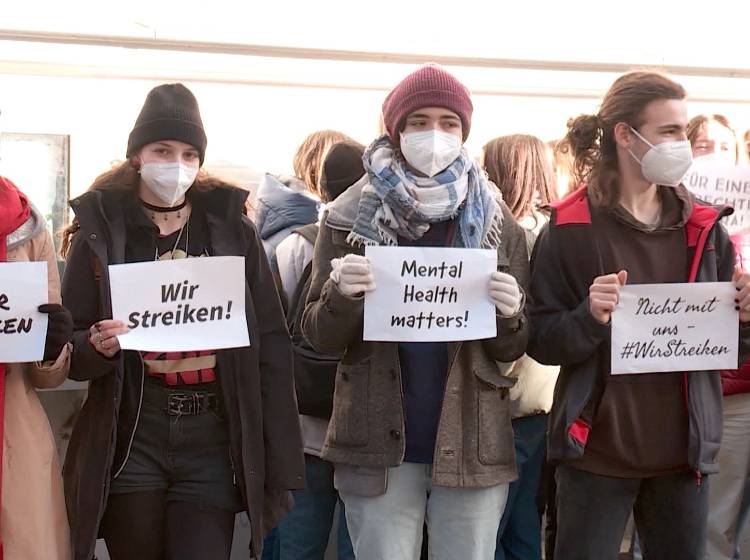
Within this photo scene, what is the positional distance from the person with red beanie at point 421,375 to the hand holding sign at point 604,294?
22 centimetres

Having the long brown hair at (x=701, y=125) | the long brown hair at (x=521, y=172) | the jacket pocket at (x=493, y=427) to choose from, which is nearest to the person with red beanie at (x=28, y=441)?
the jacket pocket at (x=493, y=427)

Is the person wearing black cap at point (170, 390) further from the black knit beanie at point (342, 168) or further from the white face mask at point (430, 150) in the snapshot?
the black knit beanie at point (342, 168)

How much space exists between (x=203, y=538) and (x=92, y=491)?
1.13 ft

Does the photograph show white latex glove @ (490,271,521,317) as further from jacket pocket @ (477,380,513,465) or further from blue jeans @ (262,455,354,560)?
blue jeans @ (262,455,354,560)

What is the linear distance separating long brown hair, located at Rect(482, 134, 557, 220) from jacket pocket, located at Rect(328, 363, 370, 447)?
1382mm

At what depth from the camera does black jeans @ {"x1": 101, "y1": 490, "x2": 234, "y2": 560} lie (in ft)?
8.50

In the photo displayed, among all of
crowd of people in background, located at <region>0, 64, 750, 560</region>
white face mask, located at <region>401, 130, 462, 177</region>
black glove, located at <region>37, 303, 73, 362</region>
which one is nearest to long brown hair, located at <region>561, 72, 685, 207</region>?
crowd of people in background, located at <region>0, 64, 750, 560</region>

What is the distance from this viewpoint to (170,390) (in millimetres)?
2611

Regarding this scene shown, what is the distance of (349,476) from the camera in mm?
2758

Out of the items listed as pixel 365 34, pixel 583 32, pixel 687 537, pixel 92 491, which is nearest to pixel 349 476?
pixel 92 491

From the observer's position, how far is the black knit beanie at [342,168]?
368cm

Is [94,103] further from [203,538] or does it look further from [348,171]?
[203,538]

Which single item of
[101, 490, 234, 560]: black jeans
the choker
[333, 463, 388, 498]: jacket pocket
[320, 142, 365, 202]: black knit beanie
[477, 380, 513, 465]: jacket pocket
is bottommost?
[101, 490, 234, 560]: black jeans

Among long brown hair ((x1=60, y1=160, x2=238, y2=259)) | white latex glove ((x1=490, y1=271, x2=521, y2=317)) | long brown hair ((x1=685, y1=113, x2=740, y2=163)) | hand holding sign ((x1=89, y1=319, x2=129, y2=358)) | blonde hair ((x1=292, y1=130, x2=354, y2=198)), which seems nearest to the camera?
hand holding sign ((x1=89, y1=319, x2=129, y2=358))
